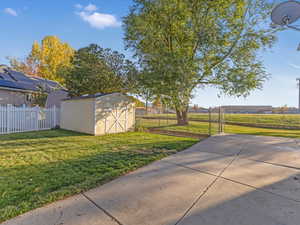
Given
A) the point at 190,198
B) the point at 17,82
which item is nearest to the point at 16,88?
the point at 17,82

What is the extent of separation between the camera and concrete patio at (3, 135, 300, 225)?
180 centimetres

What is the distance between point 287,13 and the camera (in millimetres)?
4102

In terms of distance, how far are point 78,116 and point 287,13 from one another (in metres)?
10.3

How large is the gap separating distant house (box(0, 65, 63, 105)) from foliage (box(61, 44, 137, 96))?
525 cm

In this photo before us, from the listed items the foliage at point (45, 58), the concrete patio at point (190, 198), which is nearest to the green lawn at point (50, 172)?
the concrete patio at point (190, 198)

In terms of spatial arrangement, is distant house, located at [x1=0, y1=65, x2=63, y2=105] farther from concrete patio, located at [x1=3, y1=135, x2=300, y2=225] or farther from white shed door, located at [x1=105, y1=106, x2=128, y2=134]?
concrete patio, located at [x1=3, y1=135, x2=300, y2=225]

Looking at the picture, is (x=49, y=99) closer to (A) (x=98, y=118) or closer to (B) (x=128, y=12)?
(A) (x=98, y=118)

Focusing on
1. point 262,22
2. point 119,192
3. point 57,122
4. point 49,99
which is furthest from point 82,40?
point 119,192

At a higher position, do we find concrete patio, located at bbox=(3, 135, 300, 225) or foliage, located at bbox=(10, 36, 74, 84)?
foliage, located at bbox=(10, 36, 74, 84)

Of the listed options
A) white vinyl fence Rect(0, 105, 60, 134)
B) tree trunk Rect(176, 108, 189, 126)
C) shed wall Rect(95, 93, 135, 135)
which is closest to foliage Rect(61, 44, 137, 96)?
shed wall Rect(95, 93, 135, 135)

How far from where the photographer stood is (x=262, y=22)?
10023 mm

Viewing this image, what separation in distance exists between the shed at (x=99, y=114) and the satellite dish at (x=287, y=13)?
25.2 ft

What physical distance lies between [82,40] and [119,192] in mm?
15736

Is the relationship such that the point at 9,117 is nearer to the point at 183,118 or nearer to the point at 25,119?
the point at 25,119
